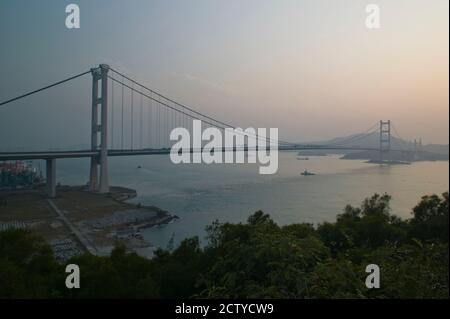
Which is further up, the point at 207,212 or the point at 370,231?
the point at 370,231

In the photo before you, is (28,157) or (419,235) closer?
(419,235)

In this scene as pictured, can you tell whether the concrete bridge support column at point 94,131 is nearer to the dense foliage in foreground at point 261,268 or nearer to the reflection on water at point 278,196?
the reflection on water at point 278,196

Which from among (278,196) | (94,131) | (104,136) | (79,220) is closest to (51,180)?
(79,220)

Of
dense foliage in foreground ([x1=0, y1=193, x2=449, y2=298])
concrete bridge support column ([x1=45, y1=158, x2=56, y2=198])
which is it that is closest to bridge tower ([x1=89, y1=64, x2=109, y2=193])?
concrete bridge support column ([x1=45, y1=158, x2=56, y2=198])
